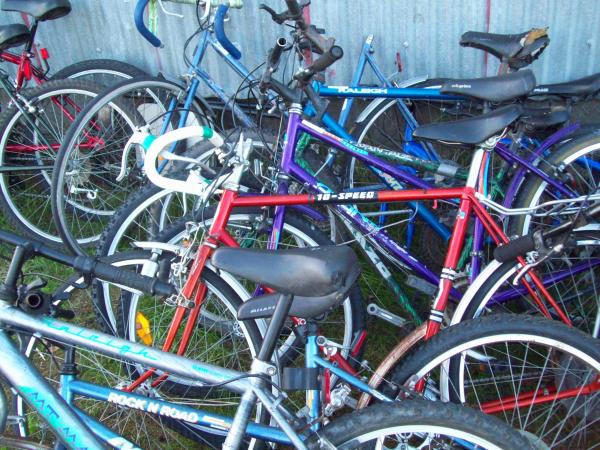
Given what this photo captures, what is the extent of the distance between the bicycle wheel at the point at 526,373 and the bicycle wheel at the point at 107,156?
208 centimetres

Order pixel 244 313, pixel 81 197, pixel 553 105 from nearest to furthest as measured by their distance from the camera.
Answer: pixel 244 313 < pixel 553 105 < pixel 81 197

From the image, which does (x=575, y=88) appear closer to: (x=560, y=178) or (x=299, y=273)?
(x=560, y=178)

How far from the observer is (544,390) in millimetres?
2707

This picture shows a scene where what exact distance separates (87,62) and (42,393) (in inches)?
109

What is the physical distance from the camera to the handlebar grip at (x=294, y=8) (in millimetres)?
2699

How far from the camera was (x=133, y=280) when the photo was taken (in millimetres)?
2088

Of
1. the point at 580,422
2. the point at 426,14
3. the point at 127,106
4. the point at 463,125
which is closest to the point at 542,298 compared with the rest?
the point at 580,422

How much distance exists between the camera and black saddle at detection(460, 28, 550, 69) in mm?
2943

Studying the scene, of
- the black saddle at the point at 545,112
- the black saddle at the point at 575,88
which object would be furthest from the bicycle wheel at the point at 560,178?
the black saddle at the point at 575,88

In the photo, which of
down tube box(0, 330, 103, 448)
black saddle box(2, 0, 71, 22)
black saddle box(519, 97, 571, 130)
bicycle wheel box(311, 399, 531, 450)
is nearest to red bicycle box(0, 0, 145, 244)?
black saddle box(2, 0, 71, 22)

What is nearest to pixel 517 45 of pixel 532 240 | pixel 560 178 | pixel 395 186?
pixel 560 178

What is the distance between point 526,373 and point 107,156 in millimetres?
3172

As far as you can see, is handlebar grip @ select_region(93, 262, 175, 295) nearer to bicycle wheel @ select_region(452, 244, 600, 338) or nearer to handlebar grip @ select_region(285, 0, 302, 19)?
bicycle wheel @ select_region(452, 244, 600, 338)

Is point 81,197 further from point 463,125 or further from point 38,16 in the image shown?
point 463,125
